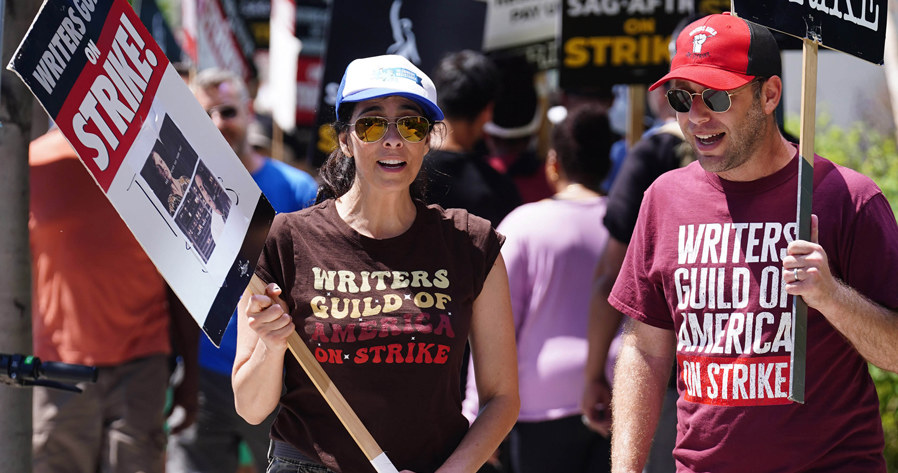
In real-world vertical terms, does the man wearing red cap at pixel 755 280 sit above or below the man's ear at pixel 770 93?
below

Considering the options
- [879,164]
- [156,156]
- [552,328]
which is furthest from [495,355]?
[879,164]

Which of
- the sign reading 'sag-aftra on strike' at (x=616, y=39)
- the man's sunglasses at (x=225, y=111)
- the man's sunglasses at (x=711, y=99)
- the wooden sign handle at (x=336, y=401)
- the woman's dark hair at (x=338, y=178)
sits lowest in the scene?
the wooden sign handle at (x=336, y=401)

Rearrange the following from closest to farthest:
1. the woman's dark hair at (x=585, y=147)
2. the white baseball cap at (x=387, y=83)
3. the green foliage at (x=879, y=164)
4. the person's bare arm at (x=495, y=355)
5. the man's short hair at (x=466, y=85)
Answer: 1. the white baseball cap at (x=387, y=83)
2. the person's bare arm at (x=495, y=355)
3. the woman's dark hair at (x=585, y=147)
4. the man's short hair at (x=466, y=85)
5. the green foliage at (x=879, y=164)

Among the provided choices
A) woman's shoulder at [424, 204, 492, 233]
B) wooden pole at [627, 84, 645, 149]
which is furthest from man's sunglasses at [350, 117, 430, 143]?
wooden pole at [627, 84, 645, 149]

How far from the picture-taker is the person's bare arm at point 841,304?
2941 millimetres

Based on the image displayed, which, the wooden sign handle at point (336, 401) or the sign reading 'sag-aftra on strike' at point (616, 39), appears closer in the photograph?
the wooden sign handle at point (336, 401)

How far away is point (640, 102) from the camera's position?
20.8 feet

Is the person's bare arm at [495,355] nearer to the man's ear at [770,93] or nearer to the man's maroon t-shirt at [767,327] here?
the man's maroon t-shirt at [767,327]

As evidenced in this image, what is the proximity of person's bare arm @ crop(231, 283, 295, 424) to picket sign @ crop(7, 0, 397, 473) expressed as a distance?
2.1 inches

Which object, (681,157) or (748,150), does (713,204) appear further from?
(681,157)

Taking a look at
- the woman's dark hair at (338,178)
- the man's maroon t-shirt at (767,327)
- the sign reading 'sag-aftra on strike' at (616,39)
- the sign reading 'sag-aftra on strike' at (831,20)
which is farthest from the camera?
the sign reading 'sag-aftra on strike' at (616,39)

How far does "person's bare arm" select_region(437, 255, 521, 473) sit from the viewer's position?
3.56m

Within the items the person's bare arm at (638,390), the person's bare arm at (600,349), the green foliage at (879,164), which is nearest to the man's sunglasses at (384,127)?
the person's bare arm at (638,390)

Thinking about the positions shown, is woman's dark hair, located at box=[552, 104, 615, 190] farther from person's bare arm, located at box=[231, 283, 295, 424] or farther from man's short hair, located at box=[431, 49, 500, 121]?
person's bare arm, located at box=[231, 283, 295, 424]
